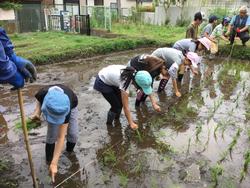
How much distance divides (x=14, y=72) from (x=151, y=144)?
2.35 meters

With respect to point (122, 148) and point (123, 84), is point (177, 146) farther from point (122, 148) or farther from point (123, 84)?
point (123, 84)

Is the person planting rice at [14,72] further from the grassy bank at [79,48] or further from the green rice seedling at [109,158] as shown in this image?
the grassy bank at [79,48]

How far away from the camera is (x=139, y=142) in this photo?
4.41m

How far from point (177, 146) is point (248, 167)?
95 cm

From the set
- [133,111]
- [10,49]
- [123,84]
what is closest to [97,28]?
[133,111]

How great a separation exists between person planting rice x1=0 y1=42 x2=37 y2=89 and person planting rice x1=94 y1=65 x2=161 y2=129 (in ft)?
4.84

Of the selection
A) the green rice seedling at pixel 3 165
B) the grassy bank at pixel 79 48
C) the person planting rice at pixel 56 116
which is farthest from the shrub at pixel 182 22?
the green rice seedling at pixel 3 165

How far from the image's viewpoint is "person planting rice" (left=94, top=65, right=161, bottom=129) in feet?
13.1

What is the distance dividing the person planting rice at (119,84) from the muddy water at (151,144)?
0.33 meters

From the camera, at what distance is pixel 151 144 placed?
14.3 feet

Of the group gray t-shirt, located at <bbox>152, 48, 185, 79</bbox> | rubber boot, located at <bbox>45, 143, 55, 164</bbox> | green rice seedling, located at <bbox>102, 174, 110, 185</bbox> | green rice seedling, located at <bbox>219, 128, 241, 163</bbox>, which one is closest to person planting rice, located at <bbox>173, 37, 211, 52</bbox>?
gray t-shirt, located at <bbox>152, 48, 185, 79</bbox>

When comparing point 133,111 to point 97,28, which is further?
point 97,28

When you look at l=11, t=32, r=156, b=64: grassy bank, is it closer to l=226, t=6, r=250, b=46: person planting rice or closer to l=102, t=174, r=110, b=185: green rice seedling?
l=226, t=6, r=250, b=46: person planting rice

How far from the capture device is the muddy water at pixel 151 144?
354 cm
